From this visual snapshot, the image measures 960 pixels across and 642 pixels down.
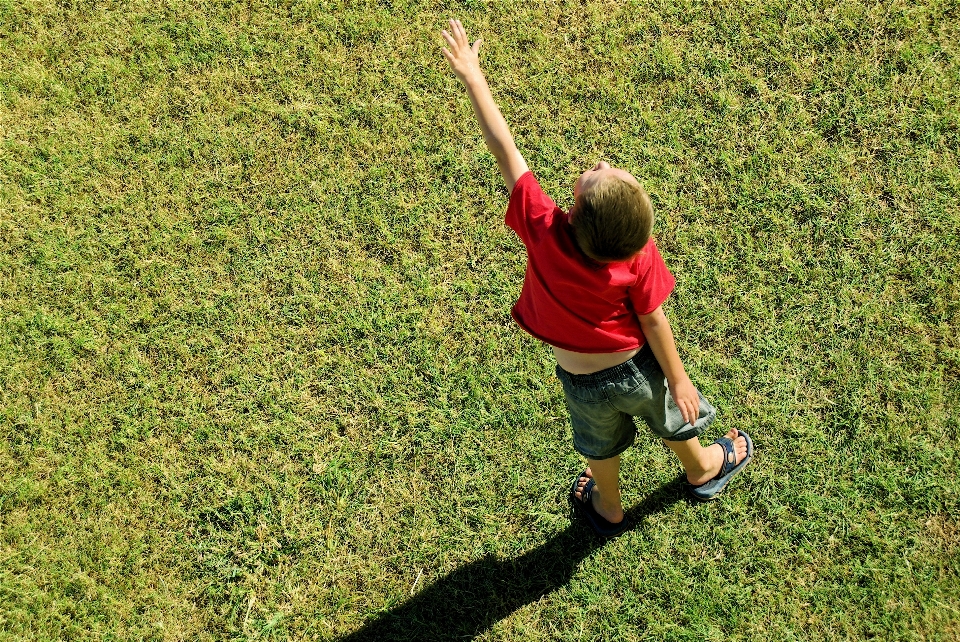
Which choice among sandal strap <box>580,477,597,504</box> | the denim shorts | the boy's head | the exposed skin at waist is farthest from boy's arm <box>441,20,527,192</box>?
sandal strap <box>580,477,597,504</box>

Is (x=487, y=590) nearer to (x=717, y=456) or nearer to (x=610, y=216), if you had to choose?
(x=717, y=456)

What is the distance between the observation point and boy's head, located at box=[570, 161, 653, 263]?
2.03 m

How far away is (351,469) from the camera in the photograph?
363 cm

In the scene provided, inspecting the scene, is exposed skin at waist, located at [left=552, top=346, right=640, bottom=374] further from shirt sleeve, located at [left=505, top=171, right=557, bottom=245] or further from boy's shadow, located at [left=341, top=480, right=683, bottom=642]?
boy's shadow, located at [left=341, top=480, right=683, bottom=642]

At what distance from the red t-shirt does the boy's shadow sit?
55.3 inches

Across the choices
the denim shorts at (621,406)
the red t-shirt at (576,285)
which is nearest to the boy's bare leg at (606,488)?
the denim shorts at (621,406)

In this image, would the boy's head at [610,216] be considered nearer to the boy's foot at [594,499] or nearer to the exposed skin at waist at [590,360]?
the exposed skin at waist at [590,360]

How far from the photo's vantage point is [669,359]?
246cm

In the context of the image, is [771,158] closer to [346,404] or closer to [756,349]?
[756,349]

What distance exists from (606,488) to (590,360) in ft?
2.92

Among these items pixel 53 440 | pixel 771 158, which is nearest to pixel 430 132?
pixel 771 158

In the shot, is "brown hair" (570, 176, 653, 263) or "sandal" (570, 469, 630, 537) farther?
"sandal" (570, 469, 630, 537)

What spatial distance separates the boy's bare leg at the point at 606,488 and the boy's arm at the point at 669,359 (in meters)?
0.52

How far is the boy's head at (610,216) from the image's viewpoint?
2.03 metres
